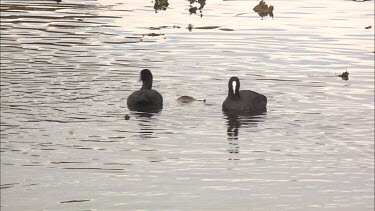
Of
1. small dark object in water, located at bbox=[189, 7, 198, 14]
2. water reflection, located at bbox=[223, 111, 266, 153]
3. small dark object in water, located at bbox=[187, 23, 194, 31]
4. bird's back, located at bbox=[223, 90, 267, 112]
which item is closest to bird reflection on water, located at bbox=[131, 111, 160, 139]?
water reflection, located at bbox=[223, 111, 266, 153]

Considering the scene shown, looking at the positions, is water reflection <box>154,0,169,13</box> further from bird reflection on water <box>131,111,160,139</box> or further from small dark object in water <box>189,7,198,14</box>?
bird reflection on water <box>131,111,160,139</box>

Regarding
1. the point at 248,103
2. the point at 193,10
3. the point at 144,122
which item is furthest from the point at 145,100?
the point at 193,10

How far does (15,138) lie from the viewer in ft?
74.3

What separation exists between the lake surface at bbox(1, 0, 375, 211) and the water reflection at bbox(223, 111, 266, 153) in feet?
0.25

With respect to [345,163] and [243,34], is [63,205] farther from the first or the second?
[243,34]

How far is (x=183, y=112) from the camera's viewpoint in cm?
2641

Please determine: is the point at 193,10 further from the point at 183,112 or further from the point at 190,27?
the point at 183,112

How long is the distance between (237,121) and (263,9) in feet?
66.3

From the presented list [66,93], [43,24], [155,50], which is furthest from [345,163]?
[43,24]

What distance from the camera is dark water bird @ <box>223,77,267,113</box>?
27.6 meters

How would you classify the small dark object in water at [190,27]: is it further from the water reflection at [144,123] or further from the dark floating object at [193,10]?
the water reflection at [144,123]

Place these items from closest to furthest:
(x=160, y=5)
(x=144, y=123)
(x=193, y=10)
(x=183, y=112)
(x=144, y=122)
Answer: (x=144, y=123)
(x=144, y=122)
(x=183, y=112)
(x=193, y=10)
(x=160, y=5)

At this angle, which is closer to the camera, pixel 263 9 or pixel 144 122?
pixel 144 122

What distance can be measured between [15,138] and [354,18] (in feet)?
78.4
